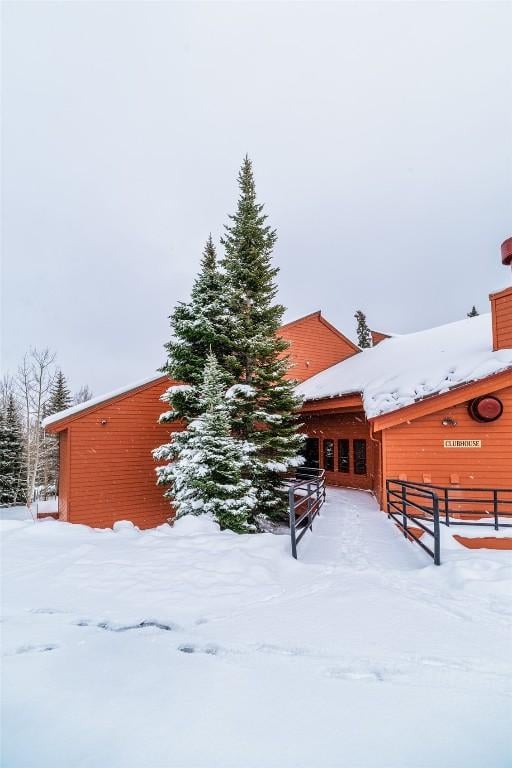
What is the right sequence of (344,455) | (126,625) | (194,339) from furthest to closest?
1. (344,455)
2. (194,339)
3. (126,625)

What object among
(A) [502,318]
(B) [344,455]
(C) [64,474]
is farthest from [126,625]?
(B) [344,455]

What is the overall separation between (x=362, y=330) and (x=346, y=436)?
3166 centimetres

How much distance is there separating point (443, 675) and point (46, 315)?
43269 millimetres

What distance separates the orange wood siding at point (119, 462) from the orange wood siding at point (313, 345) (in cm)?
756

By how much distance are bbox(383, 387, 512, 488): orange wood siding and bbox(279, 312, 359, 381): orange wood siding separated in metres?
8.99

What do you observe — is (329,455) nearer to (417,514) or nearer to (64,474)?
(417,514)

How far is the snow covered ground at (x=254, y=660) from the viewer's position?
2.34 meters

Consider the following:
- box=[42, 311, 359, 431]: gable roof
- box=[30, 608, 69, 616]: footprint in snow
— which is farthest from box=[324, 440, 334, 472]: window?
box=[30, 608, 69, 616]: footprint in snow

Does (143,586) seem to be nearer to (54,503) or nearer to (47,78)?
(54,503)

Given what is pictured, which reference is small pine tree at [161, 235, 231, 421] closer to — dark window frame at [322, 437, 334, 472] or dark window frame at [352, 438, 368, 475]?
dark window frame at [352, 438, 368, 475]

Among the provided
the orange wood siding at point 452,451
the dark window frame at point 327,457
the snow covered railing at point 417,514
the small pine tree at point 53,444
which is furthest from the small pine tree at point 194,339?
the small pine tree at point 53,444

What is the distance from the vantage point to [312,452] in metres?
16.9

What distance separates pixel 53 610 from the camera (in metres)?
4.24

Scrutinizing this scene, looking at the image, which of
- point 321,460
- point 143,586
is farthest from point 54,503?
point 143,586
